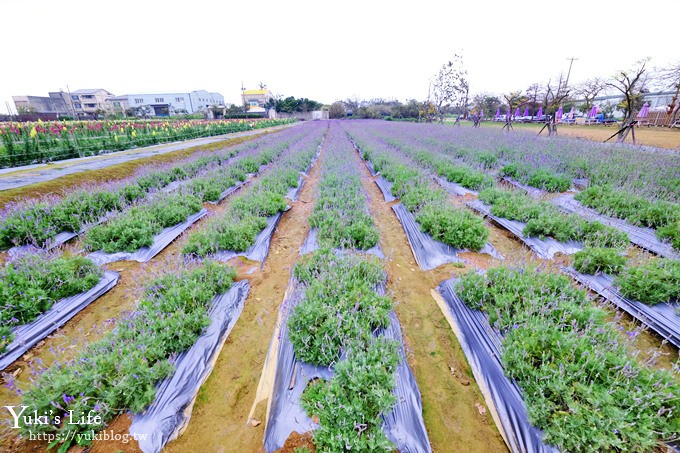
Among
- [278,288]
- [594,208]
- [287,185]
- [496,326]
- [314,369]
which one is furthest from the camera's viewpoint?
[287,185]

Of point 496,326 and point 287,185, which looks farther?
point 287,185

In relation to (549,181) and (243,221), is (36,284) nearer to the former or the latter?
(243,221)

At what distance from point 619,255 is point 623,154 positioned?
324 inches

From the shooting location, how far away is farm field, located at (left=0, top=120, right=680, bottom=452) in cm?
213

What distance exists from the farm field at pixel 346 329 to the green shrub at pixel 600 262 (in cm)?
3

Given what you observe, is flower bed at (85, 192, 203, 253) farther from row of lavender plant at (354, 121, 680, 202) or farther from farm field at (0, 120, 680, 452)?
row of lavender plant at (354, 121, 680, 202)

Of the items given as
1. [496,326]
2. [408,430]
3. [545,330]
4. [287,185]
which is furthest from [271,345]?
[287,185]

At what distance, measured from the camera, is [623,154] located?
29.9 feet

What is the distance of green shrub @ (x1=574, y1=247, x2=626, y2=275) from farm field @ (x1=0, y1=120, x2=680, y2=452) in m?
0.03

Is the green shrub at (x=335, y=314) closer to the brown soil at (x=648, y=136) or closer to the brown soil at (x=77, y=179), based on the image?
the brown soil at (x=77, y=179)

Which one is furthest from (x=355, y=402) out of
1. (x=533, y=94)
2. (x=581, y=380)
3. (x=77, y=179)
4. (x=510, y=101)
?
(x=533, y=94)

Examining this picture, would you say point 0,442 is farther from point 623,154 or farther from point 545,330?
point 623,154

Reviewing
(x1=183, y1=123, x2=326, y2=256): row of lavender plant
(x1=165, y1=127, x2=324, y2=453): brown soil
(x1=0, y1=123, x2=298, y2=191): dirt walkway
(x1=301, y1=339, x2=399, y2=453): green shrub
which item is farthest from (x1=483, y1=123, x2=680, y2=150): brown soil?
(x1=0, y1=123, x2=298, y2=191): dirt walkway

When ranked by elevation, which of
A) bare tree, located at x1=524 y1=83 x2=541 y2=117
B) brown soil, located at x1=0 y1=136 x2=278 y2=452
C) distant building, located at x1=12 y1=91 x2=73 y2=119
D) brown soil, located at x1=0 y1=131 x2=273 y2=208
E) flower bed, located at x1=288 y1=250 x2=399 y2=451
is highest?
distant building, located at x1=12 y1=91 x2=73 y2=119
